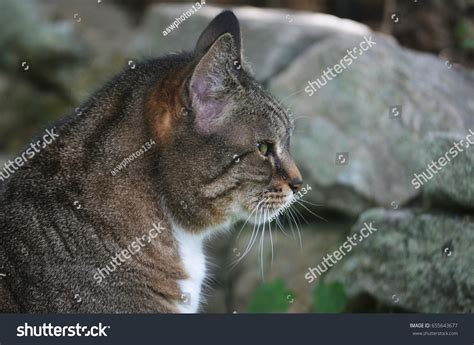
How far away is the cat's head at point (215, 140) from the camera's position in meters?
3.51

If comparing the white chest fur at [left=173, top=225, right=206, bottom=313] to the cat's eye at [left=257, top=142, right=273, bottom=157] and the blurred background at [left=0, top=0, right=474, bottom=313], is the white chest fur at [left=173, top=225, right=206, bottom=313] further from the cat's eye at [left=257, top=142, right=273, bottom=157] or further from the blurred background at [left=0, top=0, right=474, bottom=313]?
the blurred background at [left=0, top=0, right=474, bottom=313]

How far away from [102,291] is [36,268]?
0.27m

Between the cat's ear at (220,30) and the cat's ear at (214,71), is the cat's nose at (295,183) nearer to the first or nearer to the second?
the cat's ear at (214,71)

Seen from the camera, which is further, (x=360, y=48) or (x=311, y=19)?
(x=311, y=19)

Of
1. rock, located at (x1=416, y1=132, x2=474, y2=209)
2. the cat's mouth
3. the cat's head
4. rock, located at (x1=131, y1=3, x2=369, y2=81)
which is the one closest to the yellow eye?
the cat's head

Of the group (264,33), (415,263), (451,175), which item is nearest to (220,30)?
(451,175)

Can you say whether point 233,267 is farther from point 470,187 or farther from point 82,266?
point 82,266

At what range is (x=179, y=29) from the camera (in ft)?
22.6

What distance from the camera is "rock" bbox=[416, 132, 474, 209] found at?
4398 millimetres

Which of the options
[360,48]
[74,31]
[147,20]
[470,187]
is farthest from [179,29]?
[470,187]

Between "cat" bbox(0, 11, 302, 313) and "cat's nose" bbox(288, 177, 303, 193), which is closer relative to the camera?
"cat" bbox(0, 11, 302, 313)

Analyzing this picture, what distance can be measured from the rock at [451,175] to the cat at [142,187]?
1.15m

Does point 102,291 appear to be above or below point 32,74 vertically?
above

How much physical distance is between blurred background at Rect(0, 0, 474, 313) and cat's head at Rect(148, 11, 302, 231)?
0.57 meters
